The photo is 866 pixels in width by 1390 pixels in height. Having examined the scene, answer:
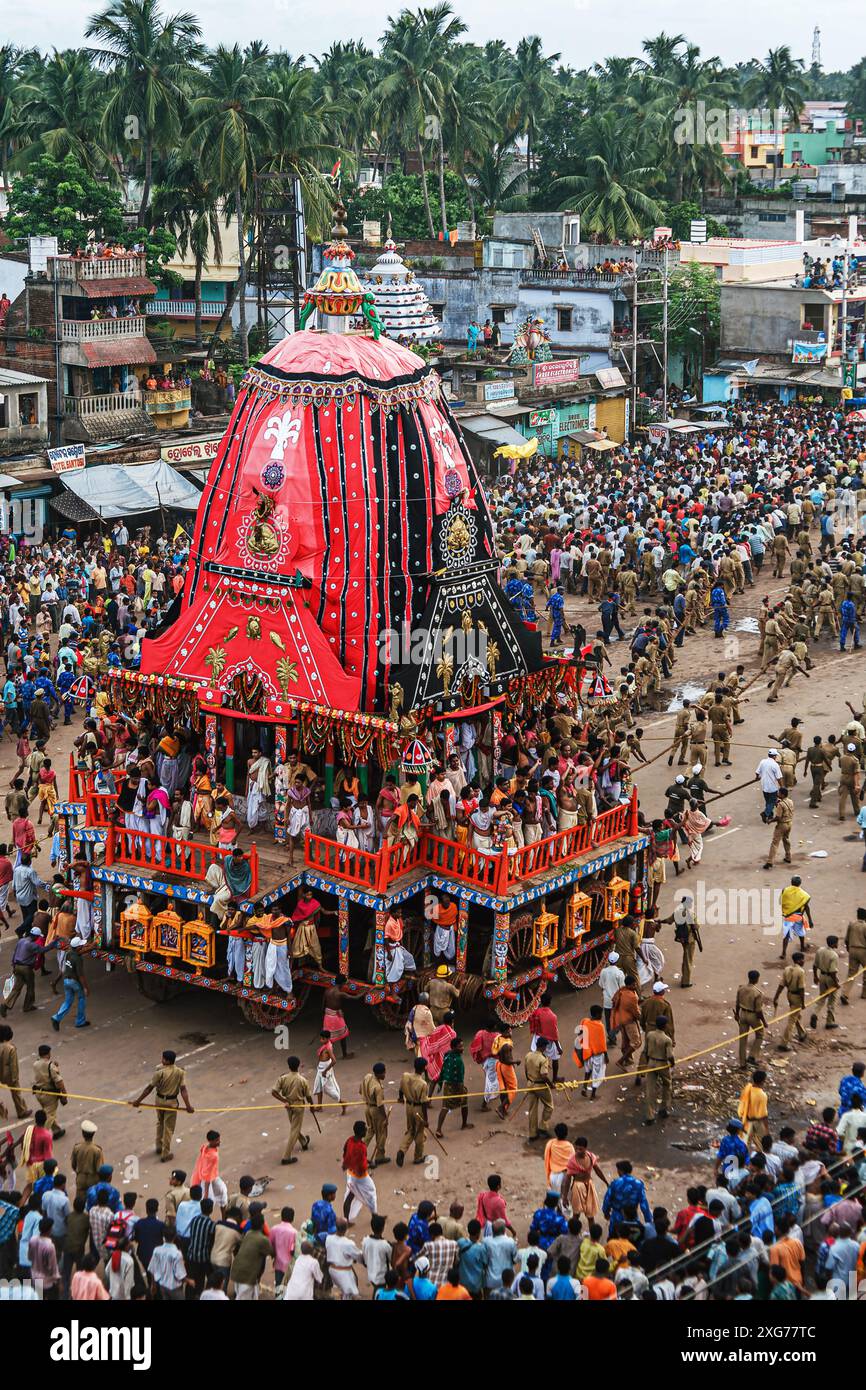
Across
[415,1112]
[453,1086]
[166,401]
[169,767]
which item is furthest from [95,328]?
[415,1112]

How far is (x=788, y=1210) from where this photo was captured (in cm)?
1499

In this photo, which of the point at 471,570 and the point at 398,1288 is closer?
the point at 398,1288

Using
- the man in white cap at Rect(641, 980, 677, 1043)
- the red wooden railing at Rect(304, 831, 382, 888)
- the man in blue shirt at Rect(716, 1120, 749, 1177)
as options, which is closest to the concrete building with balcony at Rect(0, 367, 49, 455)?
the red wooden railing at Rect(304, 831, 382, 888)

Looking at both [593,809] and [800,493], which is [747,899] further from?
[800,493]

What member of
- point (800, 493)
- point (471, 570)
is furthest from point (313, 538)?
point (800, 493)

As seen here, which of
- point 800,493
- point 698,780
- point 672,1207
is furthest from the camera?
point 800,493

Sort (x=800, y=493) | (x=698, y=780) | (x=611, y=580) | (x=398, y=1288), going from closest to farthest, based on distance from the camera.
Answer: (x=398, y=1288) < (x=698, y=780) < (x=611, y=580) < (x=800, y=493)

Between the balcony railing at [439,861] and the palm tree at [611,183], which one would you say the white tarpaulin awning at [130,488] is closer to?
the balcony railing at [439,861]

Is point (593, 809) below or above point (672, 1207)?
above

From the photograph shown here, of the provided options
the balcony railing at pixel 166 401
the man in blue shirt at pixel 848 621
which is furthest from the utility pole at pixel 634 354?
the man in blue shirt at pixel 848 621

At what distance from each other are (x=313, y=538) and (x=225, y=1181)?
22.4 feet

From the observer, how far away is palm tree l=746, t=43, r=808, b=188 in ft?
317

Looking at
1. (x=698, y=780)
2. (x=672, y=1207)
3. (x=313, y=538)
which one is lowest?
(x=672, y=1207)

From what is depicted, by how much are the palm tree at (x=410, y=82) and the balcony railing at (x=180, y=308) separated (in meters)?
11.6
